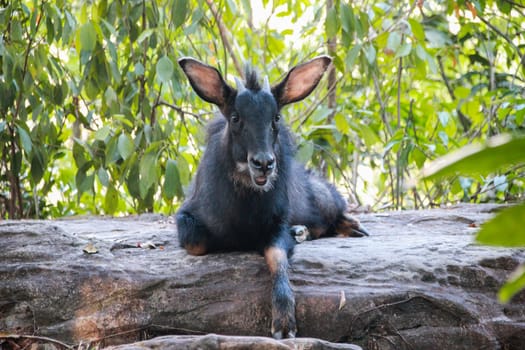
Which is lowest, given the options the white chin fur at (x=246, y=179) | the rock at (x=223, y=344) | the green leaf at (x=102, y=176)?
the rock at (x=223, y=344)

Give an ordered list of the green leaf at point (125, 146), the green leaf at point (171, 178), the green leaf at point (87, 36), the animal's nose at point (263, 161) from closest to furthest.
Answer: the animal's nose at point (263, 161) < the green leaf at point (87, 36) < the green leaf at point (171, 178) < the green leaf at point (125, 146)

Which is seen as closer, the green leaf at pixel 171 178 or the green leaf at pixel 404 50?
the green leaf at pixel 171 178

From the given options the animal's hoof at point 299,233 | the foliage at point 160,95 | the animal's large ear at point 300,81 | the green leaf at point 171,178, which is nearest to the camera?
the animal's large ear at point 300,81

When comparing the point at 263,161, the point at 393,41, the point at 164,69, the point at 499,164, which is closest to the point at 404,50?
the point at 393,41

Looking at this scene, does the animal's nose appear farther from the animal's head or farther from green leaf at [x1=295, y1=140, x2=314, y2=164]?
green leaf at [x1=295, y1=140, x2=314, y2=164]

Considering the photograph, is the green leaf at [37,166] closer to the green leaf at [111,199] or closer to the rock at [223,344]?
the green leaf at [111,199]

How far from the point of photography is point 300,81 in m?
5.09

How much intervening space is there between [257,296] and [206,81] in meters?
1.63

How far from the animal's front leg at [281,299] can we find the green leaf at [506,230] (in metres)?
3.20

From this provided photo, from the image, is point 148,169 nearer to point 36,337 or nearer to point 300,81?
point 300,81

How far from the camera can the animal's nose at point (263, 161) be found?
4.31m

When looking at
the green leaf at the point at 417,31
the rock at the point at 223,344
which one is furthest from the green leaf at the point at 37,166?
the rock at the point at 223,344

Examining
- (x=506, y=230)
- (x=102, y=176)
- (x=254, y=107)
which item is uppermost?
(x=254, y=107)

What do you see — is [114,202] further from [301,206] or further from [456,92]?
[456,92]
